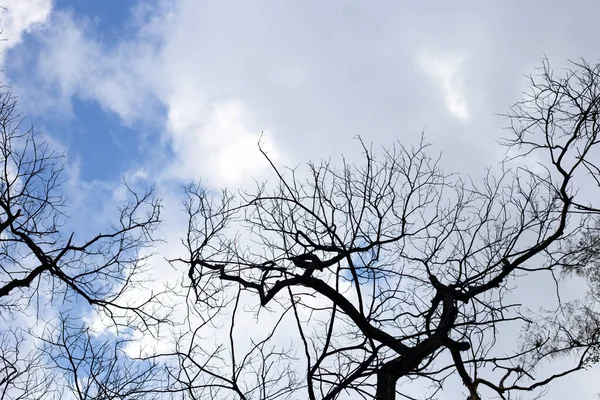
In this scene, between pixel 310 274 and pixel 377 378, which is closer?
pixel 377 378

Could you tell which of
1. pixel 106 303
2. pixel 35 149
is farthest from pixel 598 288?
pixel 35 149

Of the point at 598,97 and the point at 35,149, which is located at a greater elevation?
the point at 35,149

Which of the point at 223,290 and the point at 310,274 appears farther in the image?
the point at 223,290

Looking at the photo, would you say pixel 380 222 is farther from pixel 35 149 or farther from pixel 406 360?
pixel 35 149

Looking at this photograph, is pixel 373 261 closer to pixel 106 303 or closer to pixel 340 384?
pixel 340 384

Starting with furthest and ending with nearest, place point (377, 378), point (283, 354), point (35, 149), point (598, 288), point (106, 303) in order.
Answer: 1. point (598, 288)
2. point (106, 303)
3. point (35, 149)
4. point (283, 354)
5. point (377, 378)

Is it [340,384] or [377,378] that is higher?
[377,378]

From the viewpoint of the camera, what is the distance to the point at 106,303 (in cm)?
655

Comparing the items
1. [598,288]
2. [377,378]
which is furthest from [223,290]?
[598,288]

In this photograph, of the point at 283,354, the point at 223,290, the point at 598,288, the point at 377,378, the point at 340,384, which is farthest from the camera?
the point at 598,288

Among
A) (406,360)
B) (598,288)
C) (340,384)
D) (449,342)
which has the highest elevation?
(598,288)

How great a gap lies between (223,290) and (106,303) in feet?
6.98

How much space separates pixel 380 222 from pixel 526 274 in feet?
6.38

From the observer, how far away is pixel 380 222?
5.08 metres
